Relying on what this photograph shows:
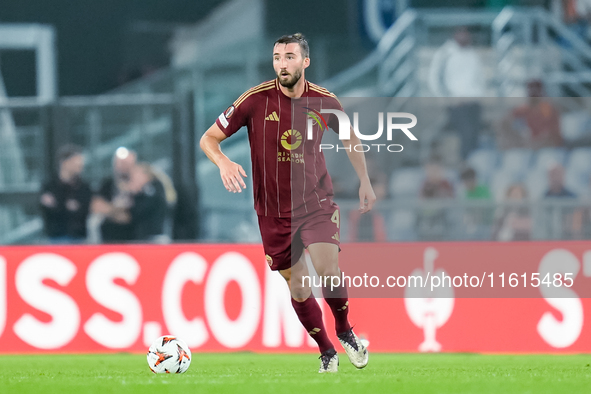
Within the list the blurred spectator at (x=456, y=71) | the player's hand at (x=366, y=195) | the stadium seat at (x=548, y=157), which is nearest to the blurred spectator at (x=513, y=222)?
the stadium seat at (x=548, y=157)

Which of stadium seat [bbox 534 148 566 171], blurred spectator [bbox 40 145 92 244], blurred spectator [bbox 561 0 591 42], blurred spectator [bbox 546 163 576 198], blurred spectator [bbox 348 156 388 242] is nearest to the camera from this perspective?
blurred spectator [bbox 348 156 388 242]

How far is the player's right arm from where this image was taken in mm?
5211

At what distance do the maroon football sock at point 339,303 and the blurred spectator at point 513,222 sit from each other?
3.93m

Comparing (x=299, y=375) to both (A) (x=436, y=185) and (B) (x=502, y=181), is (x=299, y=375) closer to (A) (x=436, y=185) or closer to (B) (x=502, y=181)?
(A) (x=436, y=185)

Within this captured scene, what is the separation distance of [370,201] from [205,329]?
9.27 ft

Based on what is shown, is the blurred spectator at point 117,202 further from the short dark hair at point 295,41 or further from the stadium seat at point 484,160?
the short dark hair at point 295,41

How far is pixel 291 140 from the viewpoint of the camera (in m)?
5.53

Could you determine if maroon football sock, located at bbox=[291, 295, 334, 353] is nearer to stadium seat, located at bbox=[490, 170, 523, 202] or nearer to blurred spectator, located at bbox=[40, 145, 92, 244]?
blurred spectator, located at bbox=[40, 145, 92, 244]

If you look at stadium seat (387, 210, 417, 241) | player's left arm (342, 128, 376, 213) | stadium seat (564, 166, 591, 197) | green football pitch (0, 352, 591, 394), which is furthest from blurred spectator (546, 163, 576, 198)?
player's left arm (342, 128, 376, 213)

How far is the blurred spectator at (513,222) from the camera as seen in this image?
901 cm

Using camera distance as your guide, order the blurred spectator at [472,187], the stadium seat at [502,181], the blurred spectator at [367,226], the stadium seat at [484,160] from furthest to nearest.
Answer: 1. the stadium seat at [484,160]
2. the stadium seat at [502,181]
3. the blurred spectator at [472,187]
4. the blurred spectator at [367,226]

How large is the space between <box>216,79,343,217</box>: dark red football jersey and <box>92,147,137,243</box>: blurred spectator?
4108 mm

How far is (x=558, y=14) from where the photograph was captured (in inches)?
514

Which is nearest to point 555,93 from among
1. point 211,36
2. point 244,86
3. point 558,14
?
point 558,14
